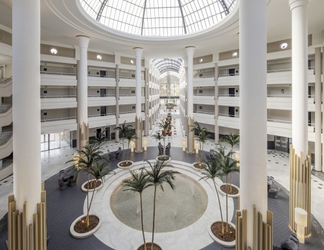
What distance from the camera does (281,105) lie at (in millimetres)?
18125

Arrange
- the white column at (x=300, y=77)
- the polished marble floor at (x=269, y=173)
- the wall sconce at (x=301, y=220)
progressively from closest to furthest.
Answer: the wall sconce at (x=301, y=220) → the white column at (x=300, y=77) → the polished marble floor at (x=269, y=173)

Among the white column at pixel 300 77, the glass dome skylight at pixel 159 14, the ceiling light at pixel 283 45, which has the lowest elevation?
the white column at pixel 300 77

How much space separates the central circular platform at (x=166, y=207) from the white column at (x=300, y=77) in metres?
6.10

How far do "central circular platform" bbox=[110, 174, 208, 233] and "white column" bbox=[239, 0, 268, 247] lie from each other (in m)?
4.84

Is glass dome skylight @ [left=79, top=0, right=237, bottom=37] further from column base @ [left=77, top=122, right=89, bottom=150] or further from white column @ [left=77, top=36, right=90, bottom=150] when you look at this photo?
column base @ [left=77, top=122, right=89, bottom=150]

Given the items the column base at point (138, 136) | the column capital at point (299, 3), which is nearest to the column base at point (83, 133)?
the column base at point (138, 136)

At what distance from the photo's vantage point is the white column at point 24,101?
5.71 meters

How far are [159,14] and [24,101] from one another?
1846 cm

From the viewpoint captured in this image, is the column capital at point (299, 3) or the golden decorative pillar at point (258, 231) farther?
the column capital at point (299, 3)

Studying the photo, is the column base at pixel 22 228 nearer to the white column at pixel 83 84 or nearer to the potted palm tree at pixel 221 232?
the potted palm tree at pixel 221 232

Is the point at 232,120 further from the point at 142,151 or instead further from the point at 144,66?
the point at 144,66

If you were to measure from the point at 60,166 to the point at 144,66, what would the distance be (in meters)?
17.5

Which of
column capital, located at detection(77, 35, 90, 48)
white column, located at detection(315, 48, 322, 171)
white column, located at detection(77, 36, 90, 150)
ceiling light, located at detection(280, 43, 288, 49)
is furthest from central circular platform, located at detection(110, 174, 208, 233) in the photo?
ceiling light, located at detection(280, 43, 288, 49)

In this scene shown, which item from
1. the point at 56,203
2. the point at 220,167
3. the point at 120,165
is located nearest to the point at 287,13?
the point at 220,167
